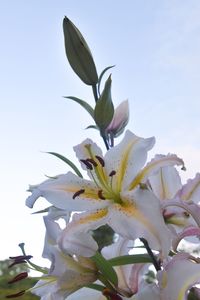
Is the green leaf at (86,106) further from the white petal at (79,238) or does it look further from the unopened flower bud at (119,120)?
the white petal at (79,238)

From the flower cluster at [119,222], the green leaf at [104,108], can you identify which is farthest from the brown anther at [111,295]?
the green leaf at [104,108]

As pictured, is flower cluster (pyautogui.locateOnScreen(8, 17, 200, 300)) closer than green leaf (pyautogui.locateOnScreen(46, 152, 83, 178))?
Yes

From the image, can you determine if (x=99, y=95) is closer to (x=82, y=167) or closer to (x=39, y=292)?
(x=82, y=167)

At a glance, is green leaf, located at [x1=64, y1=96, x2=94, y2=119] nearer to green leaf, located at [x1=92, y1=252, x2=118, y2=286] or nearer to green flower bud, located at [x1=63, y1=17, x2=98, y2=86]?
green flower bud, located at [x1=63, y1=17, x2=98, y2=86]

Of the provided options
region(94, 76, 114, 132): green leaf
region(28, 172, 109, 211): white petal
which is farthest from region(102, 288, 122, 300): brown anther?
region(94, 76, 114, 132): green leaf

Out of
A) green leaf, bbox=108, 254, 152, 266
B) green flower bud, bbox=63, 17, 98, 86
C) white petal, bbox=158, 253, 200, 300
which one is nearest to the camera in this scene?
white petal, bbox=158, 253, 200, 300

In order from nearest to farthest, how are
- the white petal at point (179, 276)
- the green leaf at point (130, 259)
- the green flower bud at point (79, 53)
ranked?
1. the white petal at point (179, 276)
2. the green leaf at point (130, 259)
3. the green flower bud at point (79, 53)

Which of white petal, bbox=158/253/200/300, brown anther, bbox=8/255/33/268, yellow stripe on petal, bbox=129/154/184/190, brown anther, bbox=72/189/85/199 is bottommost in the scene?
white petal, bbox=158/253/200/300

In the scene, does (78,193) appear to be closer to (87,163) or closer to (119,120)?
A: (87,163)
